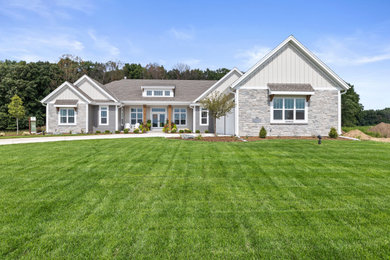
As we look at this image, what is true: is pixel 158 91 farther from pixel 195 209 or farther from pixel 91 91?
pixel 195 209

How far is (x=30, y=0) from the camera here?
10938 millimetres

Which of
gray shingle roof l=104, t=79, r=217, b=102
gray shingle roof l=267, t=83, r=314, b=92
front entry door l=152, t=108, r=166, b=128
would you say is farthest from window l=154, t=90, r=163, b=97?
gray shingle roof l=267, t=83, r=314, b=92

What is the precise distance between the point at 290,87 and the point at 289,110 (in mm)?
1617

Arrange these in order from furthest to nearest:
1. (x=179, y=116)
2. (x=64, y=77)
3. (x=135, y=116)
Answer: (x=64, y=77) → (x=135, y=116) → (x=179, y=116)

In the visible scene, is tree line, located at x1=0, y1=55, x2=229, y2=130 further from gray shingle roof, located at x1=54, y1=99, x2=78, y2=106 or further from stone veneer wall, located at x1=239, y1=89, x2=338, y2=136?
stone veneer wall, located at x1=239, y1=89, x2=338, y2=136

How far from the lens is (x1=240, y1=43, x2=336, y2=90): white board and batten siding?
15.3m

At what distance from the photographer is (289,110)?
15.4m

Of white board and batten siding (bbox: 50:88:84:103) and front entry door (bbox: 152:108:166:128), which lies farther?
front entry door (bbox: 152:108:166:128)

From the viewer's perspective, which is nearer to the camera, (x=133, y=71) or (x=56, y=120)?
(x=56, y=120)

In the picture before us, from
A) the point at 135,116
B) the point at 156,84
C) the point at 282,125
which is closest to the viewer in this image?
the point at 282,125

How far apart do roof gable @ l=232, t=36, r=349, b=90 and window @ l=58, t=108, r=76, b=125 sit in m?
16.6

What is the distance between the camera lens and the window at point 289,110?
604 inches

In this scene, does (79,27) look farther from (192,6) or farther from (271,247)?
(271,247)

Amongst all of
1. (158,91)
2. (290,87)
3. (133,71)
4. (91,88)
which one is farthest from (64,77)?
(290,87)
